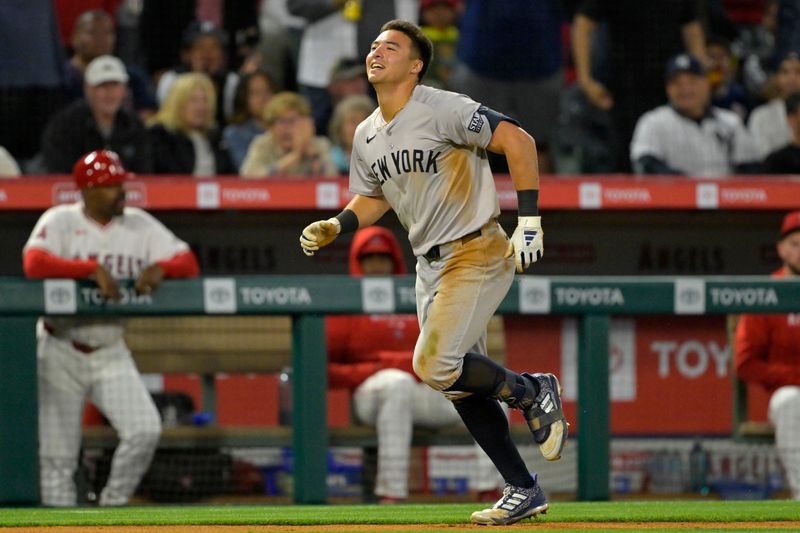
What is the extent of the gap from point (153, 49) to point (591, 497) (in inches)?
181

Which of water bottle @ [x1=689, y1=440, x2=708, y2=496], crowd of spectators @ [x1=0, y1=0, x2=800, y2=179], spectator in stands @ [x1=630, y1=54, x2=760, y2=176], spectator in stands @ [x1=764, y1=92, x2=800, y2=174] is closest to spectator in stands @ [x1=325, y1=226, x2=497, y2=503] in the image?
water bottle @ [x1=689, y1=440, x2=708, y2=496]

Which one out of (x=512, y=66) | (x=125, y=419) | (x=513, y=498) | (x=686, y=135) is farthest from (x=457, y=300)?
(x=512, y=66)

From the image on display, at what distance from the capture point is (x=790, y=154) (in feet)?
29.0

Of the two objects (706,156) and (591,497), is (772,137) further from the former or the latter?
(591,497)

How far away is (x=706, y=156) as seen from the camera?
876cm

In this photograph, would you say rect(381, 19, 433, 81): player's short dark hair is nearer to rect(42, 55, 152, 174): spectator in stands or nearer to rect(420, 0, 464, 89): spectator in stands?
rect(42, 55, 152, 174): spectator in stands

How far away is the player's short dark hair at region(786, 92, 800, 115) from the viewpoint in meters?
8.88

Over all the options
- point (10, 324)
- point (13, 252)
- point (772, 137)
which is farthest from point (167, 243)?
point (772, 137)

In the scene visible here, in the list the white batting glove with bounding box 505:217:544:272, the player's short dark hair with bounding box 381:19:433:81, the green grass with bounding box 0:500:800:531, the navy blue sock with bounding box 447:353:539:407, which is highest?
the player's short dark hair with bounding box 381:19:433:81

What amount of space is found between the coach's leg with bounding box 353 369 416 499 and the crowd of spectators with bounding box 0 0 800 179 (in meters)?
1.95

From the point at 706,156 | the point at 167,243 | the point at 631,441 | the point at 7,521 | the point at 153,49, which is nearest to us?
the point at 7,521

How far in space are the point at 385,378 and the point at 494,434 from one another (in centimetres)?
191

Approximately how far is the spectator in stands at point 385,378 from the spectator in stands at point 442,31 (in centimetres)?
247

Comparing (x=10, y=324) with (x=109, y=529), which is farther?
(x=10, y=324)
